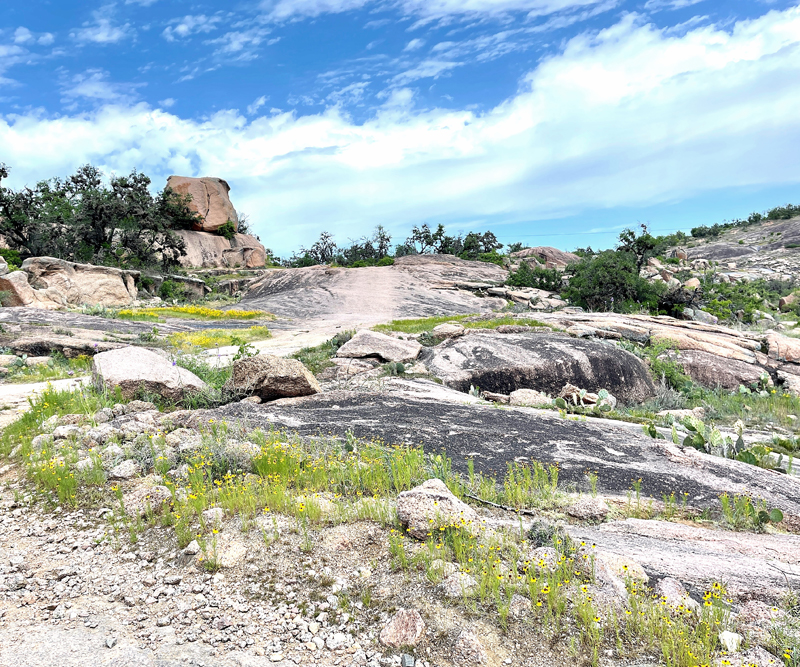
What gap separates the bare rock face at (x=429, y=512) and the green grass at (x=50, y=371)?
31.8 ft

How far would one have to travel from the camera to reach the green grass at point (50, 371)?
11.0m

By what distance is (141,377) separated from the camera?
8102mm

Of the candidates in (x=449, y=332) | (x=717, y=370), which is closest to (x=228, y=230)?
(x=449, y=332)

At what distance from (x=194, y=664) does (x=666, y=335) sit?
15678mm

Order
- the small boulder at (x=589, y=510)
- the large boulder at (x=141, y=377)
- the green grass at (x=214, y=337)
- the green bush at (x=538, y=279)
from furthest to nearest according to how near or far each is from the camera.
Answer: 1. the green bush at (x=538, y=279)
2. the green grass at (x=214, y=337)
3. the large boulder at (x=141, y=377)
4. the small boulder at (x=589, y=510)

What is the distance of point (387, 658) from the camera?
289 cm

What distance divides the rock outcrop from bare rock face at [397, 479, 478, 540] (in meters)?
26.0

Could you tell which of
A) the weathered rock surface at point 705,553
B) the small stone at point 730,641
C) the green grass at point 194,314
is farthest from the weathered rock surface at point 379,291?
the small stone at point 730,641

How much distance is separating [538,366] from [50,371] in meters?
10.4

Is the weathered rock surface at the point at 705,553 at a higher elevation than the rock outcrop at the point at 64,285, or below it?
below

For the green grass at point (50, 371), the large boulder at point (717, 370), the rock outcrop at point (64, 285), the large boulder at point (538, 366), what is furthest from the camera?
the rock outcrop at point (64, 285)

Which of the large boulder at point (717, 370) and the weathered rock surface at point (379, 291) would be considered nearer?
the large boulder at point (717, 370)

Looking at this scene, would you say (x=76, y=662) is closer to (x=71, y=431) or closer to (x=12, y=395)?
(x=71, y=431)

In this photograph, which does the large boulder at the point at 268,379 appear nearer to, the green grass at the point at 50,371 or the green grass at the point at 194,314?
the green grass at the point at 50,371
